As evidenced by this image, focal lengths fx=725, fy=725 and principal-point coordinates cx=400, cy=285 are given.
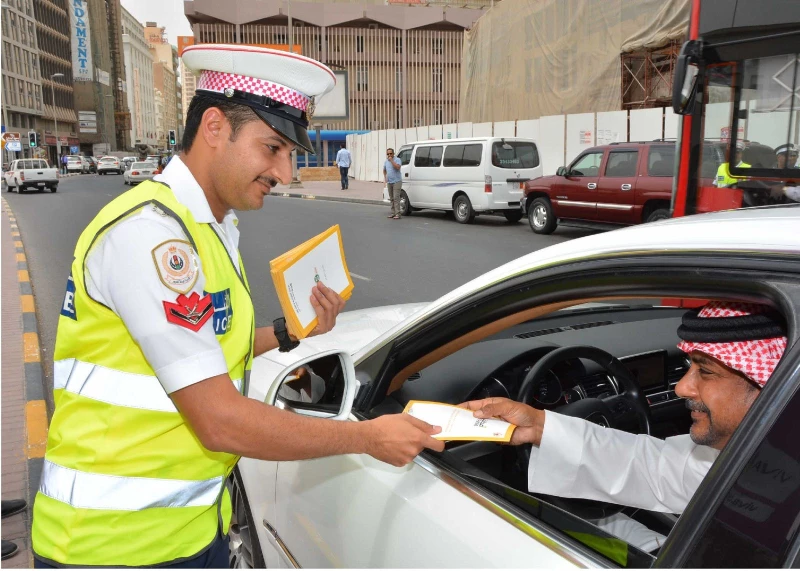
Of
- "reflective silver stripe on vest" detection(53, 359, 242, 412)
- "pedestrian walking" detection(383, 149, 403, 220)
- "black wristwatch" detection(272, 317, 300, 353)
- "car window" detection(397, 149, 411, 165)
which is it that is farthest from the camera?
"car window" detection(397, 149, 411, 165)

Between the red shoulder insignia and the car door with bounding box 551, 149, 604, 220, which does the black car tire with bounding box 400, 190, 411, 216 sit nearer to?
the car door with bounding box 551, 149, 604, 220

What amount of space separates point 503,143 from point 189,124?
15.1 m

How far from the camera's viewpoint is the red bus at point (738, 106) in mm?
6004

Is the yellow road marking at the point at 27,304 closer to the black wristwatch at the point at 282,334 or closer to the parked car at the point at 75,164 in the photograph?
the black wristwatch at the point at 282,334

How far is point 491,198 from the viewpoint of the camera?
633 inches

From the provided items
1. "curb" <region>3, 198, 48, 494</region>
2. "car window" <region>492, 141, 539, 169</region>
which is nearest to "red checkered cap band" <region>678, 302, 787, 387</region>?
"curb" <region>3, 198, 48, 494</region>

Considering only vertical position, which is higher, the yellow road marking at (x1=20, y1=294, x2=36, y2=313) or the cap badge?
the cap badge

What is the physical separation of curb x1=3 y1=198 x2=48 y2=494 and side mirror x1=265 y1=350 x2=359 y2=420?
2108 millimetres

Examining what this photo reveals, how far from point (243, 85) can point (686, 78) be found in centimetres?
605

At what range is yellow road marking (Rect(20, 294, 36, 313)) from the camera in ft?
24.8

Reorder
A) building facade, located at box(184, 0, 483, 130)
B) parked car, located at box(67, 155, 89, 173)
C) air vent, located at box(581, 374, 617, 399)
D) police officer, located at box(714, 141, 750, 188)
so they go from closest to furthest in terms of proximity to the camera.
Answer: air vent, located at box(581, 374, 617, 399), police officer, located at box(714, 141, 750, 188), parked car, located at box(67, 155, 89, 173), building facade, located at box(184, 0, 483, 130)

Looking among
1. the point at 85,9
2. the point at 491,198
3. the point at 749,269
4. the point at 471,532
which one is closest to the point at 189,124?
the point at 471,532

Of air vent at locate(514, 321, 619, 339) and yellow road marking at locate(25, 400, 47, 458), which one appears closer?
air vent at locate(514, 321, 619, 339)

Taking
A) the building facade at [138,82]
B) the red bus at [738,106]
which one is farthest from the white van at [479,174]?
the building facade at [138,82]
